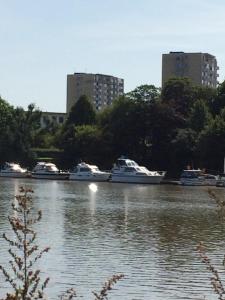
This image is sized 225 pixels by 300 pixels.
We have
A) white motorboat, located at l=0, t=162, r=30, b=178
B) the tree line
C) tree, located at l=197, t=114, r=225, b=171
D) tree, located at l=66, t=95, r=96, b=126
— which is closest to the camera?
tree, located at l=197, t=114, r=225, b=171

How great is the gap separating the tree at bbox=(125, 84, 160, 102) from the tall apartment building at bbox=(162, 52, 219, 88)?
8413 centimetres

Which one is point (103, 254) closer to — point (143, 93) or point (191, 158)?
point (191, 158)

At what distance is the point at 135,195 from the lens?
2212 inches

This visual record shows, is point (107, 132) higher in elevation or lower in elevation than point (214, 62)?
lower

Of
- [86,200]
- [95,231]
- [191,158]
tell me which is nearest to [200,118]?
[191,158]

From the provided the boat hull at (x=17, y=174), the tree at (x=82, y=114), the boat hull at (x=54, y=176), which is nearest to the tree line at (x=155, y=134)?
the boat hull at (x=54, y=176)

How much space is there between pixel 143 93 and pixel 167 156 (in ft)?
34.1

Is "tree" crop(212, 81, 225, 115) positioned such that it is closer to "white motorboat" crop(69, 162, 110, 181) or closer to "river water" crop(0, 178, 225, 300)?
"white motorboat" crop(69, 162, 110, 181)

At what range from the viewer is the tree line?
7856cm

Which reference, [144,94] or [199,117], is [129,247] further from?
[144,94]

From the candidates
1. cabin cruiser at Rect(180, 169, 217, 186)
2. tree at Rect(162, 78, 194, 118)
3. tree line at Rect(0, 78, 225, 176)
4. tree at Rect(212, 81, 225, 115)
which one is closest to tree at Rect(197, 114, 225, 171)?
tree line at Rect(0, 78, 225, 176)

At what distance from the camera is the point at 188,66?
178 metres

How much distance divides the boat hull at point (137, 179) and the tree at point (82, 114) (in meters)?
35.0

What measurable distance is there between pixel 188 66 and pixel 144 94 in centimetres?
8856
